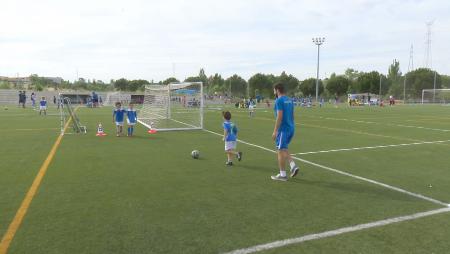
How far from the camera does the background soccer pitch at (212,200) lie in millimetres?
4449

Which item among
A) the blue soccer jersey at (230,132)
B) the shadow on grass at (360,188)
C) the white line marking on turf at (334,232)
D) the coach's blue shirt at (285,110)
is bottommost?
the white line marking on turf at (334,232)

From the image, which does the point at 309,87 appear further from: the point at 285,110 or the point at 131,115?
the point at 285,110

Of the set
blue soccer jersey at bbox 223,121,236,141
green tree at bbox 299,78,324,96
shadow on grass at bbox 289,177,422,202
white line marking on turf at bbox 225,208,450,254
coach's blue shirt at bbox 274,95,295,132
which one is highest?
green tree at bbox 299,78,324,96

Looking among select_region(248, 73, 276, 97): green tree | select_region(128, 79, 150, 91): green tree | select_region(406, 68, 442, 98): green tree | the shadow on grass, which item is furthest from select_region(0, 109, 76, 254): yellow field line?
select_region(406, 68, 442, 98): green tree

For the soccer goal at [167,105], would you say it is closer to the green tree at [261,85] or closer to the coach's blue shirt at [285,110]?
the coach's blue shirt at [285,110]

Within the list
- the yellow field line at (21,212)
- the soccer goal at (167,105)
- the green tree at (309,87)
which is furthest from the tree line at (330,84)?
the yellow field line at (21,212)

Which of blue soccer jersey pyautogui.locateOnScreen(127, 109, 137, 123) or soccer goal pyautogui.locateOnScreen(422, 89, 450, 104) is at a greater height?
soccer goal pyautogui.locateOnScreen(422, 89, 450, 104)

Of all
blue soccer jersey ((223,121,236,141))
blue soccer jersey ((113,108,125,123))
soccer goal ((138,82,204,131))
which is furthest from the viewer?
soccer goal ((138,82,204,131))

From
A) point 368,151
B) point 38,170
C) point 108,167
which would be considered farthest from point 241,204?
point 368,151

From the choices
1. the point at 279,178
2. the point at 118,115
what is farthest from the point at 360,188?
the point at 118,115

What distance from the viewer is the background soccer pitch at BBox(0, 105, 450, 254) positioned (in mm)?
4449

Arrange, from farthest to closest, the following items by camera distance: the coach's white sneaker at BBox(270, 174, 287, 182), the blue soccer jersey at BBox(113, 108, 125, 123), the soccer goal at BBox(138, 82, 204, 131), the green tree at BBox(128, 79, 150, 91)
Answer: the green tree at BBox(128, 79, 150, 91) < the soccer goal at BBox(138, 82, 204, 131) < the blue soccer jersey at BBox(113, 108, 125, 123) < the coach's white sneaker at BBox(270, 174, 287, 182)

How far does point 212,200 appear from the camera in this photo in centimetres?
611

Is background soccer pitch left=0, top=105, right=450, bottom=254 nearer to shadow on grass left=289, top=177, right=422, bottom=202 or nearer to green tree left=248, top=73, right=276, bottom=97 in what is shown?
shadow on grass left=289, top=177, right=422, bottom=202
